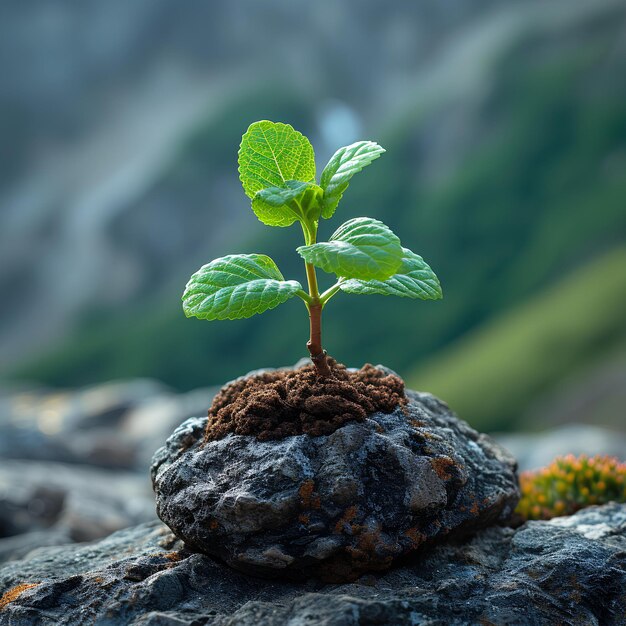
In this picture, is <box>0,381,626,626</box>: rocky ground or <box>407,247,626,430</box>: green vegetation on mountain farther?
<box>407,247,626,430</box>: green vegetation on mountain

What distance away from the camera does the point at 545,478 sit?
8594 mm

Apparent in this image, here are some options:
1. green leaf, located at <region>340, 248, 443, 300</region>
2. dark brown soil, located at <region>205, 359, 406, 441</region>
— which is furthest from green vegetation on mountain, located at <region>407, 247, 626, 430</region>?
green leaf, located at <region>340, 248, 443, 300</region>

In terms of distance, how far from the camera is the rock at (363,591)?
4.77m

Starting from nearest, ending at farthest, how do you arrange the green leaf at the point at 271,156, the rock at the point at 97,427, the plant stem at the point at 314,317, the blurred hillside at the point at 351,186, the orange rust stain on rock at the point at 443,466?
1. the orange rust stain on rock at the point at 443,466
2. the plant stem at the point at 314,317
3. the green leaf at the point at 271,156
4. the rock at the point at 97,427
5. the blurred hillside at the point at 351,186

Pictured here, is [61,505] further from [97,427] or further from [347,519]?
[97,427]

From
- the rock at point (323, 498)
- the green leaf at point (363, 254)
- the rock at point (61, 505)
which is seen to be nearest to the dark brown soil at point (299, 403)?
the rock at point (323, 498)

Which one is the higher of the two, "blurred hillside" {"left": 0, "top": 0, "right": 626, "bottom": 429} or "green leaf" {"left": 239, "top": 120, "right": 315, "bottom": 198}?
"blurred hillside" {"left": 0, "top": 0, "right": 626, "bottom": 429}

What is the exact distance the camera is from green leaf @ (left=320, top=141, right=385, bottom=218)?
18.1ft

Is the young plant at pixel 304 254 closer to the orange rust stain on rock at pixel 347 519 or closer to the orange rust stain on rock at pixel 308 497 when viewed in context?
the orange rust stain on rock at pixel 308 497

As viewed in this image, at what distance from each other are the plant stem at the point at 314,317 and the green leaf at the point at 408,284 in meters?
0.27

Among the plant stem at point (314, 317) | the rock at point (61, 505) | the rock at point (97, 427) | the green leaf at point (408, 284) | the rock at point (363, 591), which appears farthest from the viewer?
the rock at point (97, 427)

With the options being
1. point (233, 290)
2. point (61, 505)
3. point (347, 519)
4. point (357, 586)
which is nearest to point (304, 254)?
point (233, 290)

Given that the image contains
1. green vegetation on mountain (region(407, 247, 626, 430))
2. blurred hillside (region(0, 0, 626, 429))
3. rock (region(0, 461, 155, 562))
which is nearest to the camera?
rock (region(0, 461, 155, 562))

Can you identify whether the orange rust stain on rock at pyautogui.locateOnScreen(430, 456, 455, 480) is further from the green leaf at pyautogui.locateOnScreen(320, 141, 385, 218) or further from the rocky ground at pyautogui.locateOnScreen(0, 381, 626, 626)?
the green leaf at pyautogui.locateOnScreen(320, 141, 385, 218)
